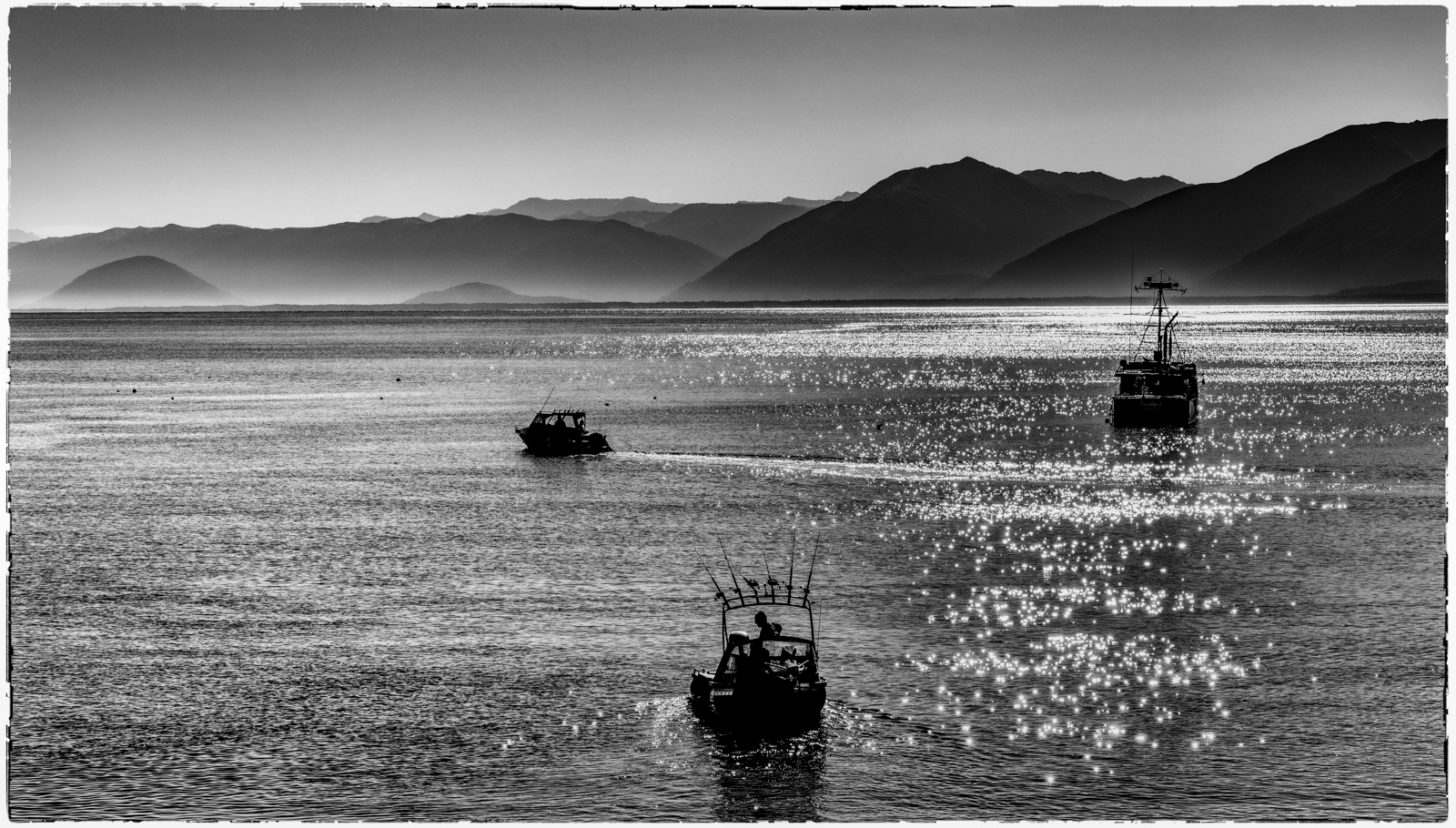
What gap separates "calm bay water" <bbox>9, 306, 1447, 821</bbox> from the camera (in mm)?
32312

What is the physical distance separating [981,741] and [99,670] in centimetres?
2366

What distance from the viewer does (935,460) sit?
3482 inches

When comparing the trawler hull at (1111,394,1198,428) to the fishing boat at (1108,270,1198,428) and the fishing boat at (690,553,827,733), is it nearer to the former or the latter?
the fishing boat at (1108,270,1198,428)

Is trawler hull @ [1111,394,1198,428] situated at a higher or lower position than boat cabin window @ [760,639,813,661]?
higher

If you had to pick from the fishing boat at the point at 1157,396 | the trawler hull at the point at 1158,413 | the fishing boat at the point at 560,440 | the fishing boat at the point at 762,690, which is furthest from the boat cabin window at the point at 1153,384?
the fishing boat at the point at 762,690

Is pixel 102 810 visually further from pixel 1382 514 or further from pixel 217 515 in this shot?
pixel 1382 514

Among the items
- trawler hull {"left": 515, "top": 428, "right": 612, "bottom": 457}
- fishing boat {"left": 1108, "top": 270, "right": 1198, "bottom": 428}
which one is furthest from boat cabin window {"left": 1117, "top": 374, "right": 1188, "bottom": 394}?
trawler hull {"left": 515, "top": 428, "right": 612, "bottom": 457}

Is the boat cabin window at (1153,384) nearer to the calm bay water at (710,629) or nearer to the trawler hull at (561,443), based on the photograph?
the calm bay water at (710,629)

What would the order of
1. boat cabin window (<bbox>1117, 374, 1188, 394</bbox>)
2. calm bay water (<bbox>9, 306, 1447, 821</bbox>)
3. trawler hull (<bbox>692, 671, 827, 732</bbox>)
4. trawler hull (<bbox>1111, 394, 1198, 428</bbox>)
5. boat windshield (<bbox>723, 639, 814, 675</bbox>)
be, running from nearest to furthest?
calm bay water (<bbox>9, 306, 1447, 821</bbox>) → trawler hull (<bbox>692, 671, 827, 732</bbox>) → boat windshield (<bbox>723, 639, 814, 675</bbox>) → trawler hull (<bbox>1111, 394, 1198, 428</bbox>) → boat cabin window (<bbox>1117, 374, 1188, 394</bbox>)

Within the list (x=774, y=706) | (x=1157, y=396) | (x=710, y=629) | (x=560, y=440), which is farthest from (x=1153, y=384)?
(x=774, y=706)

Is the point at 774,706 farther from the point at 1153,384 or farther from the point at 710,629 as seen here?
the point at 1153,384

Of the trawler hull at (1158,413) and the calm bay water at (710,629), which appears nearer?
the calm bay water at (710,629)

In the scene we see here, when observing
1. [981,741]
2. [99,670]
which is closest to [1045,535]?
[981,741]

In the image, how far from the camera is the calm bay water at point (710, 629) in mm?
32312
